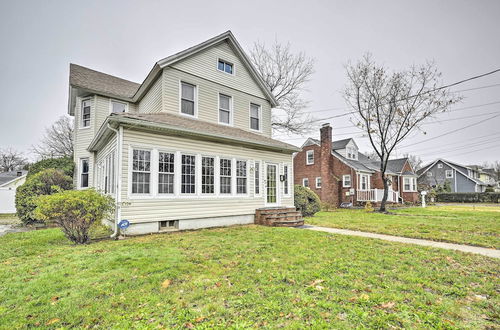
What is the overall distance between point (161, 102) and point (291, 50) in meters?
Answer: 14.6

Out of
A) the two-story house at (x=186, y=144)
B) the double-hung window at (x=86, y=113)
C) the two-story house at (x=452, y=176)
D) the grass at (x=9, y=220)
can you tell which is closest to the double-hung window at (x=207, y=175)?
the two-story house at (x=186, y=144)

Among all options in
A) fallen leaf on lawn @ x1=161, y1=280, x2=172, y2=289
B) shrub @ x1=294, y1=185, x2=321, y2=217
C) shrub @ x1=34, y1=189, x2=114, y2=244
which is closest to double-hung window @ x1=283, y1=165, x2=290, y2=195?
shrub @ x1=294, y1=185, x2=321, y2=217

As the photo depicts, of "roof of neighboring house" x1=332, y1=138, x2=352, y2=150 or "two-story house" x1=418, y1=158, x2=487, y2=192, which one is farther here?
"two-story house" x1=418, y1=158, x2=487, y2=192

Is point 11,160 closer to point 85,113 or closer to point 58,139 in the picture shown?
point 58,139

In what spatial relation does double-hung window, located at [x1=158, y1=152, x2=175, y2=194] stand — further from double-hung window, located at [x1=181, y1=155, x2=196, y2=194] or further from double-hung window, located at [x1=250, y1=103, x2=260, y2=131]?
double-hung window, located at [x1=250, y1=103, x2=260, y2=131]

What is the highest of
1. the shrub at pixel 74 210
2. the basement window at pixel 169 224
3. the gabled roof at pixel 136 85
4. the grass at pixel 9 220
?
the gabled roof at pixel 136 85

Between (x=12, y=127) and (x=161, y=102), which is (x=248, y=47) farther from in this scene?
(x=12, y=127)

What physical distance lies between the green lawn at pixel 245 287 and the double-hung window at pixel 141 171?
6.95 feet

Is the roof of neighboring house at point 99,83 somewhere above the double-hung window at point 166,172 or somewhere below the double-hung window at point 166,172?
above

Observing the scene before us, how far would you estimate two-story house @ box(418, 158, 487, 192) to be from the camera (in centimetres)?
3769

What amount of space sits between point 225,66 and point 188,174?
6.16 metres

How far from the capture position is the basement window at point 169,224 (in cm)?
797

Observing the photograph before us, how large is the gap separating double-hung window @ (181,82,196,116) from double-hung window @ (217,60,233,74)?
1.91 m

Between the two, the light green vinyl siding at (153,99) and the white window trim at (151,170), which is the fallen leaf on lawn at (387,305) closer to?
the white window trim at (151,170)
